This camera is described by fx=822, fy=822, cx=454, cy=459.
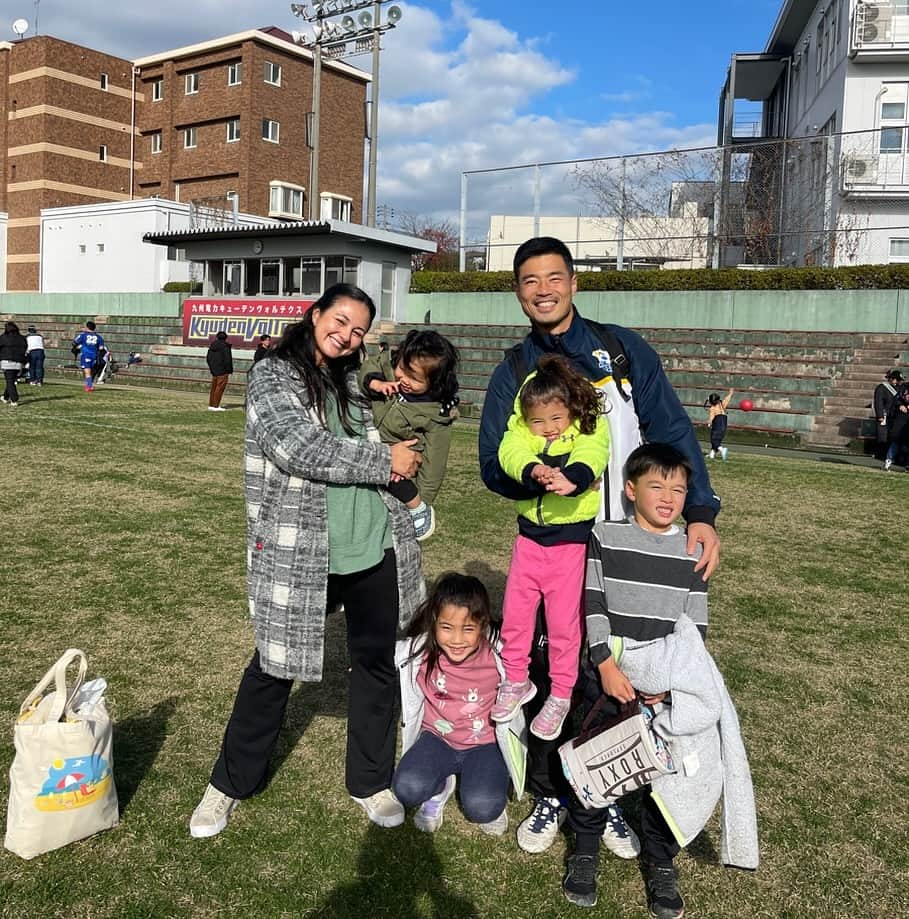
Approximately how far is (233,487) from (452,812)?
667cm

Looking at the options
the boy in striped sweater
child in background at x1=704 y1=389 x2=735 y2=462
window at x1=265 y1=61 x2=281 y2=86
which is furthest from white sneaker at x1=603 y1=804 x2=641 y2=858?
window at x1=265 y1=61 x2=281 y2=86

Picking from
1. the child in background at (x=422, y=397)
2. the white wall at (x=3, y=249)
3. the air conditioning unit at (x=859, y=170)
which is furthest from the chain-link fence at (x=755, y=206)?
the white wall at (x=3, y=249)

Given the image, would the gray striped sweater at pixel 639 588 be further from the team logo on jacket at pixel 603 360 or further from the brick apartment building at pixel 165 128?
the brick apartment building at pixel 165 128

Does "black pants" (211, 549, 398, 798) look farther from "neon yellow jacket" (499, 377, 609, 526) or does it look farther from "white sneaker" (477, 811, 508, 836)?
"neon yellow jacket" (499, 377, 609, 526)

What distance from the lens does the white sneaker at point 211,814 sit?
2.90m

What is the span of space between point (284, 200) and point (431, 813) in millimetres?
42215

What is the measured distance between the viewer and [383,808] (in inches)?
121

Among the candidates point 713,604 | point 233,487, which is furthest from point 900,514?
point 233,487

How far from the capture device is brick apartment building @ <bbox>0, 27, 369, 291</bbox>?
41.8 metres

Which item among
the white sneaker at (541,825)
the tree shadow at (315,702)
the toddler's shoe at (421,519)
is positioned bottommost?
the tree shadow at (315,702)

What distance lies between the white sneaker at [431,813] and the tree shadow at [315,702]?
682mm

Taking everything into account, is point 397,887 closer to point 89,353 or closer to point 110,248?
point 89,353

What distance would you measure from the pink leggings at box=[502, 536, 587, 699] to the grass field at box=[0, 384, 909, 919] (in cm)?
68

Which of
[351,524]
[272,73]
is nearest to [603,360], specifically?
[351,524]
